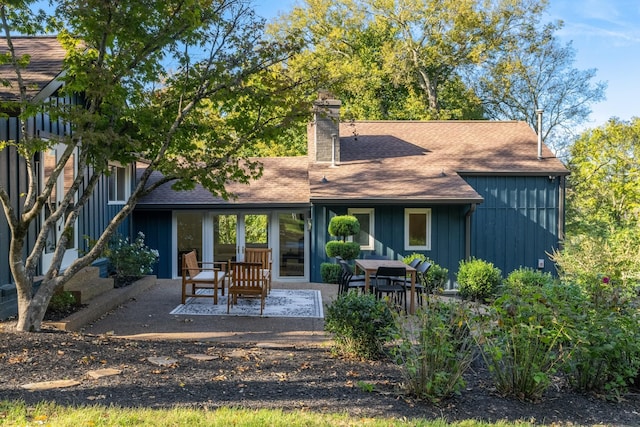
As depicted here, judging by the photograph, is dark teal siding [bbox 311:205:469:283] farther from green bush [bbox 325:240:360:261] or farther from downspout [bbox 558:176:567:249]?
downspout [bbox 558:176:567:249]

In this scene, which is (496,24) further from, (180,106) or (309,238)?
(180,106)

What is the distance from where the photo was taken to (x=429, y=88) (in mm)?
26859

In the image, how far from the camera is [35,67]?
24.4 feet

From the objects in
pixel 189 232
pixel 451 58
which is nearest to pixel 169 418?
pixel 189 232

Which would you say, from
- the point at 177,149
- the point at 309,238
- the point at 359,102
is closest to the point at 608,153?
the point at 359,102

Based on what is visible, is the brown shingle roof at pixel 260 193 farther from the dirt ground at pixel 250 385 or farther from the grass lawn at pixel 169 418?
the grass lawn at pixel 169 418

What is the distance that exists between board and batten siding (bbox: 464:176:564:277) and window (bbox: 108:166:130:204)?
950 cm

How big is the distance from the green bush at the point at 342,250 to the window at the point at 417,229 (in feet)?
6.68

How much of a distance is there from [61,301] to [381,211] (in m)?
8.47

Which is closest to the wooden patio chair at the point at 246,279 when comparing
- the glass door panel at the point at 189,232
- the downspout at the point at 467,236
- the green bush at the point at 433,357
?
the green bush at the point at 433,357

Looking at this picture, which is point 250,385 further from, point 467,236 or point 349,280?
point 467,236

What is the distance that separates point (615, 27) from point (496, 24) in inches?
232

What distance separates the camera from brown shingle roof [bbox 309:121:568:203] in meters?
13.7

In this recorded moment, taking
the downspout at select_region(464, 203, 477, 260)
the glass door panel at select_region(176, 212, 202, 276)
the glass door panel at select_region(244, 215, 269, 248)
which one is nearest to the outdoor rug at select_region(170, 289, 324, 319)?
the glass door panel at select_region(244, 215, 269, 248)
